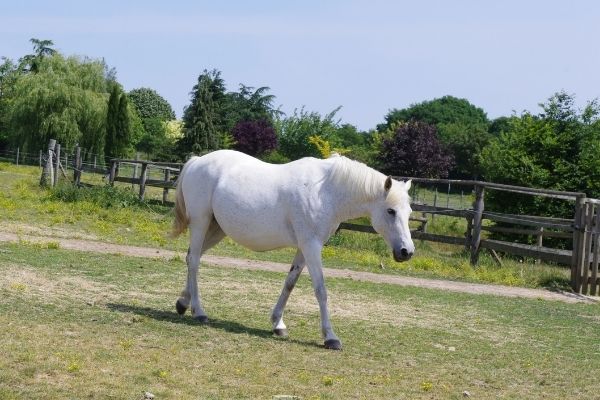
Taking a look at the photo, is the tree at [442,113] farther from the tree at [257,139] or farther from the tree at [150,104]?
the tree at [257,139]

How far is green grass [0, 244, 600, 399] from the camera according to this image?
20.0ft

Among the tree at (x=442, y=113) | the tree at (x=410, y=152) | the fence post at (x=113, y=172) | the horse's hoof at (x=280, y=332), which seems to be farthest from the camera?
the tree at (x=442, y=113)

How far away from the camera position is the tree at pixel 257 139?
187 ft

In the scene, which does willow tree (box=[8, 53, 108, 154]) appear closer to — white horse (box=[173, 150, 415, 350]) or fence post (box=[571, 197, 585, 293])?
fence post (box=[571, 197, 585, 293])

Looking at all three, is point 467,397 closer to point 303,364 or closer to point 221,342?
point 303,364

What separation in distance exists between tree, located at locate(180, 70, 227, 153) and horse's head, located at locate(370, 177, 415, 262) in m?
45.0

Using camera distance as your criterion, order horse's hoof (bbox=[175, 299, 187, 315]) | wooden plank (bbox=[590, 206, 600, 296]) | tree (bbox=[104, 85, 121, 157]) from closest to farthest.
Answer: horse's hoof (bbox=[175, 299, 187, 315]), wooden plank (bbox=[590, 206, 600, 296]), tree (bbox=[104, 85, 121, 157])

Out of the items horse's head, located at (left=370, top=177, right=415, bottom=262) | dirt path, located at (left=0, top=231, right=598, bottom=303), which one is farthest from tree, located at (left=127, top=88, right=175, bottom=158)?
horse's head, located at (left=370, top=177, right=415, bottom=262)

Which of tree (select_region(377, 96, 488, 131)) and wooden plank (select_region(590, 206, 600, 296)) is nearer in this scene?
wooden plank (select_region(590, 206, 600, 296))

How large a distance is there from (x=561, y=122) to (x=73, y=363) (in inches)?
852

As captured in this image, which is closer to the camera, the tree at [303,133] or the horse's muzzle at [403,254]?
the horse's muzzle at [403,254]

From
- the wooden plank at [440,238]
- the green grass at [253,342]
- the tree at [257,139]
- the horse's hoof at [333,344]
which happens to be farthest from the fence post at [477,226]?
the tree at [257,139]

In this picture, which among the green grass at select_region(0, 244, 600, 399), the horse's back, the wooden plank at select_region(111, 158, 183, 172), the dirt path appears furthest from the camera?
the wooden plank at select_region(111, 158, 183, 172)

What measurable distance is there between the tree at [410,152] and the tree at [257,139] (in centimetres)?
1360
